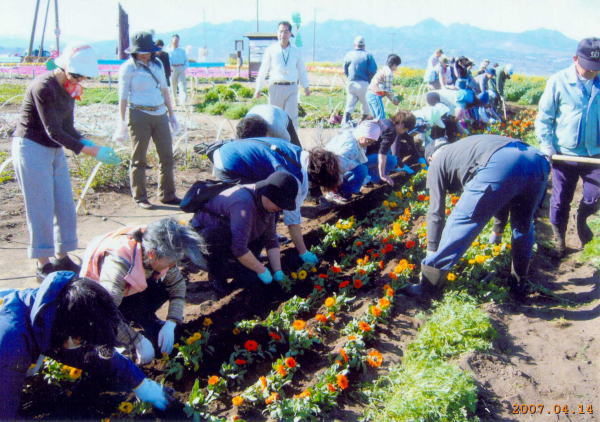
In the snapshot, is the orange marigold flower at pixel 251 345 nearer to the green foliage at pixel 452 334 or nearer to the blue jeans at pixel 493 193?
the green foliage at pixel 452 334

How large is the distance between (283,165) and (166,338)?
1514 mm

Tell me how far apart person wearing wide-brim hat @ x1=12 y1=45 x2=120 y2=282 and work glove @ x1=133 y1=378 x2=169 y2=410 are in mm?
1593

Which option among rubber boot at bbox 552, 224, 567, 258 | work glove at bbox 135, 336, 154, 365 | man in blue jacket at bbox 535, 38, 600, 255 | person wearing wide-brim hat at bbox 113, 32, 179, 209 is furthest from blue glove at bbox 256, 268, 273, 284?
rubber boot at bbox 552, 224, 567, 258

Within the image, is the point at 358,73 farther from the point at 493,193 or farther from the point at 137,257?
the point at 137,257

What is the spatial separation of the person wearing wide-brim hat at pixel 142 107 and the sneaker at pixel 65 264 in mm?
1447

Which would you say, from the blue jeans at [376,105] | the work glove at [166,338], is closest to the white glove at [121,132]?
the work glove at [166,338]

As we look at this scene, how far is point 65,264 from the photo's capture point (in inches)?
145

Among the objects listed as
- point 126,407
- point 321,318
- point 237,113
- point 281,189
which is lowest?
point 126,407

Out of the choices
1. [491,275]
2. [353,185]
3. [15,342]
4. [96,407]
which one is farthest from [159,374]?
[353,185]

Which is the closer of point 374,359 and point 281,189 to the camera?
point 374,359

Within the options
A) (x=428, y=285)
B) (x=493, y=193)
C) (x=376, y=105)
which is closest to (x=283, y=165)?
(x=428, y=285)

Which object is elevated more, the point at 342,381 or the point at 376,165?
the point at 376,165

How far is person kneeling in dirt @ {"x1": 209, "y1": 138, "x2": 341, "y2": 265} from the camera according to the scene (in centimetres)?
350

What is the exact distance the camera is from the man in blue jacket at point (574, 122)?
373 centimetres
